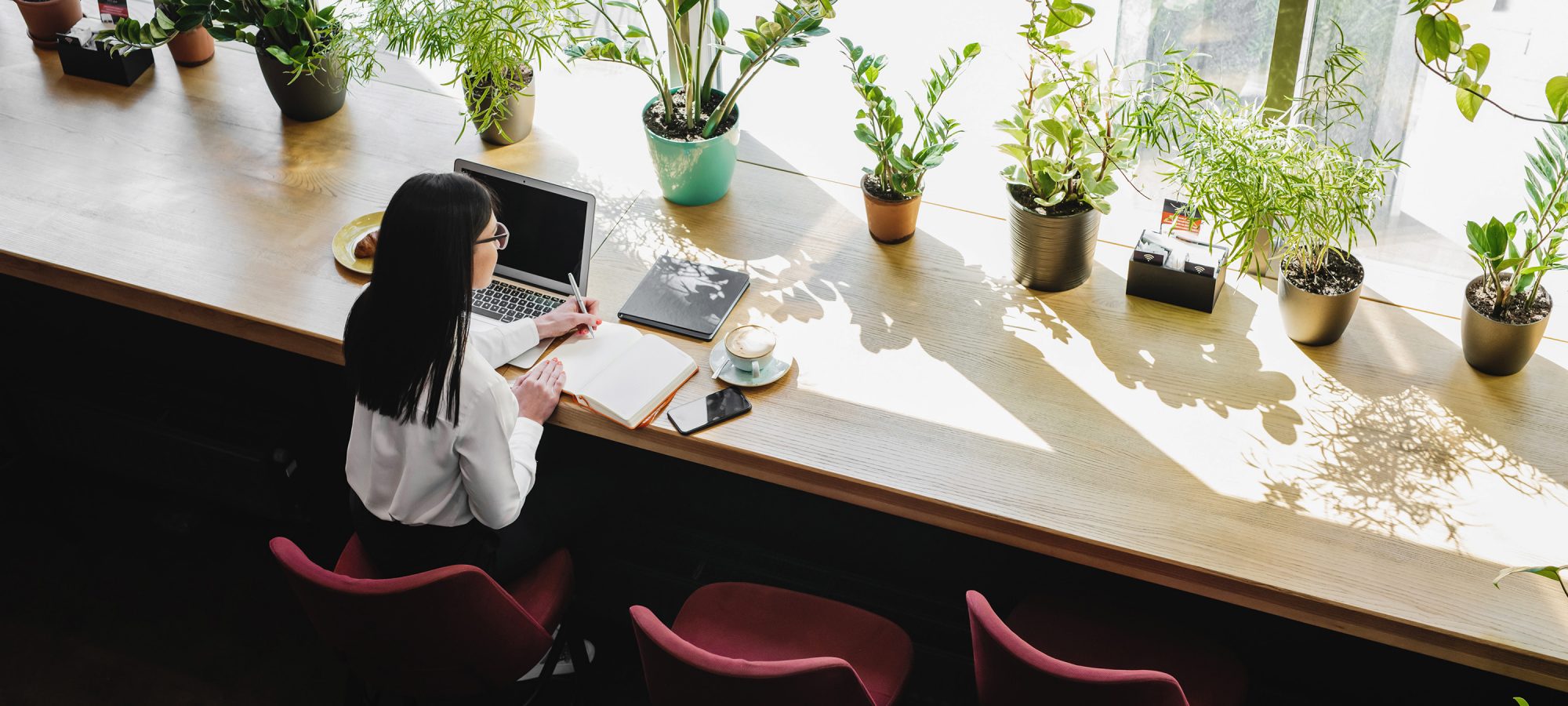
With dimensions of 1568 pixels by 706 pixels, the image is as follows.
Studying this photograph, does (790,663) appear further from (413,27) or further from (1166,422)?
(413,27)

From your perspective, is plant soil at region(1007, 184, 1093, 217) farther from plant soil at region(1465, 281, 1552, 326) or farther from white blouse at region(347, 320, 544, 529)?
white blouse at region(347, 320, 544, 529)

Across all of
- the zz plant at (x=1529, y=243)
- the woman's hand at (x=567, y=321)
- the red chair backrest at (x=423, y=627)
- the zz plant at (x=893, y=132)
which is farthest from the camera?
the zz plant at (x=893, y=132)

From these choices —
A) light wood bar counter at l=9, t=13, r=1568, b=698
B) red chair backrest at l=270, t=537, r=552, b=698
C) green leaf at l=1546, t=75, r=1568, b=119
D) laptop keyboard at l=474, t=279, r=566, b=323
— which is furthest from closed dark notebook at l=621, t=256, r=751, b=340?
green leaf at l=1546, t=75, r=1568, b=119

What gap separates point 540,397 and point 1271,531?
1210mm

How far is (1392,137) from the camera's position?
223 cm

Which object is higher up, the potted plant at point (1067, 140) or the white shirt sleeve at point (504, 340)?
the potted plant at point (1067, 140)

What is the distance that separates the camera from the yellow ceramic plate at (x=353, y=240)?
2289 millimetres

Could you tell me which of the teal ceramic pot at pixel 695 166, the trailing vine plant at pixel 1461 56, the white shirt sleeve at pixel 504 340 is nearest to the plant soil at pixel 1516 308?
the trailing vine plant at pixel 1461 56

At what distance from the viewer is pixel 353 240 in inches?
92.7

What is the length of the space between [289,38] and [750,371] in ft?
4.84

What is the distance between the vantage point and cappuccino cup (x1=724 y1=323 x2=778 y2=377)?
200 cm

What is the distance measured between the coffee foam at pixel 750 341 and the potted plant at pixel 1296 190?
2.48ft

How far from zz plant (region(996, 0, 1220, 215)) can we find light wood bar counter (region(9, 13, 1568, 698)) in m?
0.22

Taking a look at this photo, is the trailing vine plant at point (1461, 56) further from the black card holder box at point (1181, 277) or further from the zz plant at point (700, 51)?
the zz plant at point (700, 51)
